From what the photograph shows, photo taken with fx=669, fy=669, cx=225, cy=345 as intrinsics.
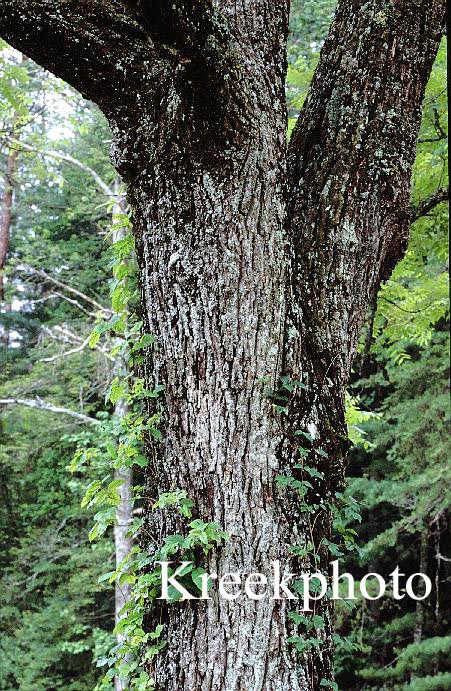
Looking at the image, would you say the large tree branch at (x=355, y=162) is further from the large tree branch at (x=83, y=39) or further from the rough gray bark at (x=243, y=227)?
the large tree branch at (x=83, y=39)

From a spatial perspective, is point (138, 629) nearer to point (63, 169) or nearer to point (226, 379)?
point (226, 379)

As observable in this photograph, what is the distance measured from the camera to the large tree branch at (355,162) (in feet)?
7.20

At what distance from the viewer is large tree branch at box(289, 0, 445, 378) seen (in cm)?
219

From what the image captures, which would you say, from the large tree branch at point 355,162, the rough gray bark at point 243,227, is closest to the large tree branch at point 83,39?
the rough gray bark at point 243,227

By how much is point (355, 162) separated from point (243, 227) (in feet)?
1.61

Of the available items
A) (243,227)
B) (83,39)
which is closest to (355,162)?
(243,227)

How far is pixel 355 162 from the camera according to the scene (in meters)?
2.22

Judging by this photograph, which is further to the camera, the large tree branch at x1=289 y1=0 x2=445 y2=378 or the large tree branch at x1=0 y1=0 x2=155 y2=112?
the large tree branch at x1=289 y1=0 x2=445 y2=378

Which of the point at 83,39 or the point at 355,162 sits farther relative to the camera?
the point at 355,162

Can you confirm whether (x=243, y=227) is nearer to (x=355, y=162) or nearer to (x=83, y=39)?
(x=355, y=162)

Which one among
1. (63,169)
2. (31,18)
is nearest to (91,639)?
(63,169)

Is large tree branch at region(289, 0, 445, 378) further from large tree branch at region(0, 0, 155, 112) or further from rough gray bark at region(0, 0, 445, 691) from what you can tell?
large tree branch at region(0, 0, 155, 112)

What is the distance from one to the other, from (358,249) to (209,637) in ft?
4.21

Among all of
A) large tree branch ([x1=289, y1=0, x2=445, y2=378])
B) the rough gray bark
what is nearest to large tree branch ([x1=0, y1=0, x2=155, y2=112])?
the rough gray bark
